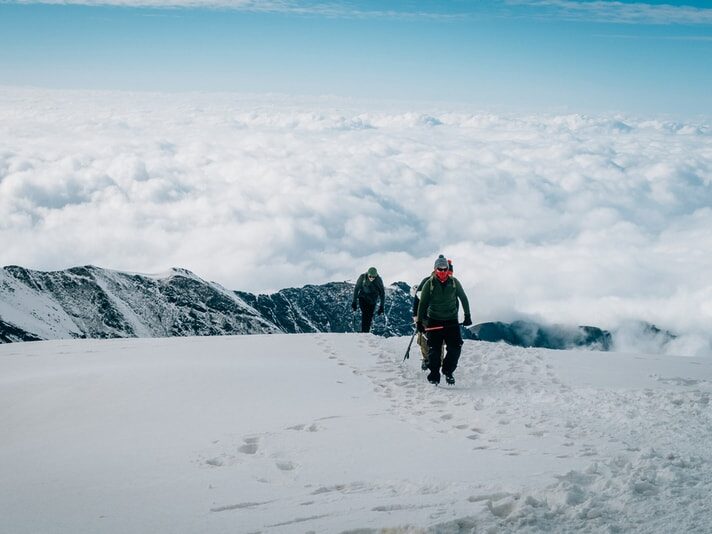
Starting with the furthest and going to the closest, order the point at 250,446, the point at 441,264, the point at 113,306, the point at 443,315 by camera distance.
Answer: the point at 113,306
the point at 443,315
the point at 441,264
the point at 250,446

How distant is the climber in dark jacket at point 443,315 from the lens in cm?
1179

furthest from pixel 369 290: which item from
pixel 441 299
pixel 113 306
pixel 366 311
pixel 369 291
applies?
pixel 113 306

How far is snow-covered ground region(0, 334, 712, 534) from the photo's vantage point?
5121 millimetres

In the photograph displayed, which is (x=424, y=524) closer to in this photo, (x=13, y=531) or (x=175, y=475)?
(x=175, y=475)

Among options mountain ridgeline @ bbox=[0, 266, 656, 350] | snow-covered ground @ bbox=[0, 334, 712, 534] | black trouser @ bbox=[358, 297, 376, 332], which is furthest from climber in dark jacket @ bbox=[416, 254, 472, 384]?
mountain ridgeline @ bbox=[0, 266, 656, 350]

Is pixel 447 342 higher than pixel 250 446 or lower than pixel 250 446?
higher

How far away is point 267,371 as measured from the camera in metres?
12.6

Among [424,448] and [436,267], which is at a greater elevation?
[436,267]

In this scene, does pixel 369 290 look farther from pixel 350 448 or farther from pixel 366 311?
pixel 350 448

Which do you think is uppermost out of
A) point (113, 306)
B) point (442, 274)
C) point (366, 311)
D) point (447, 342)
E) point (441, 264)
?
point (441, 264)

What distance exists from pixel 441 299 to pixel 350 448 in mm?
5282

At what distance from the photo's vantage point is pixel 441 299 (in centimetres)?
1188

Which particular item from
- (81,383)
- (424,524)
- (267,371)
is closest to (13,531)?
(424,524)

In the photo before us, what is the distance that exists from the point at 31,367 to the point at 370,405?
30.6 feet
